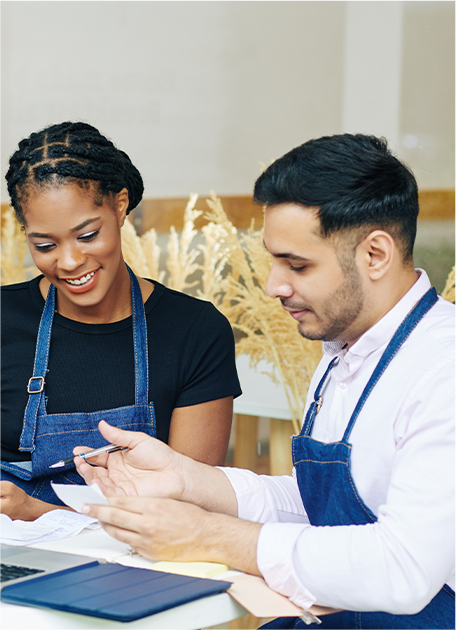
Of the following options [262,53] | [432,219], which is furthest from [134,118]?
[432,219]

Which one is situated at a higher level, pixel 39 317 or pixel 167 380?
pixel 39 317

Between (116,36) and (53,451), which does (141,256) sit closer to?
(53,451)

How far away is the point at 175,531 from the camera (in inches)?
46.0

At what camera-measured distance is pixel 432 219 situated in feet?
10.3

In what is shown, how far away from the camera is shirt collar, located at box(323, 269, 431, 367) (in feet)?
4.23

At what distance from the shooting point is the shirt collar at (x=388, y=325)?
50.8 inches

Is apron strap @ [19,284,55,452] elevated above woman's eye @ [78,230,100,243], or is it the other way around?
woman's eye @ [78,230,100,243]

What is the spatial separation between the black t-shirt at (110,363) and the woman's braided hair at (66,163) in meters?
0.32

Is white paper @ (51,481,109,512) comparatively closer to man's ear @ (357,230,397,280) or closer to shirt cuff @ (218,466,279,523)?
shirt cuff @ (218,466,279,523)

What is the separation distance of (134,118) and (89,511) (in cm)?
308

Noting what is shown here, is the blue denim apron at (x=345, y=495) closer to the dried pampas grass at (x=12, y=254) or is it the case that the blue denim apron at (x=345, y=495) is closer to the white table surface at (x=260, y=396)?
the white table surface at (x=260, y=396)

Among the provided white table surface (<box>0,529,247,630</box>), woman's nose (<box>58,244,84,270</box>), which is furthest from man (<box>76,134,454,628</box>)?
woman's nose (<box>58,244,84,270</box>)

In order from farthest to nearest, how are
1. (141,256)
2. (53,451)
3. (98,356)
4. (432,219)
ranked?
1. (432,219)
2. (141,256)
3. (98,356)
4. (53,451)

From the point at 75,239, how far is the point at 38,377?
14.9 inches
